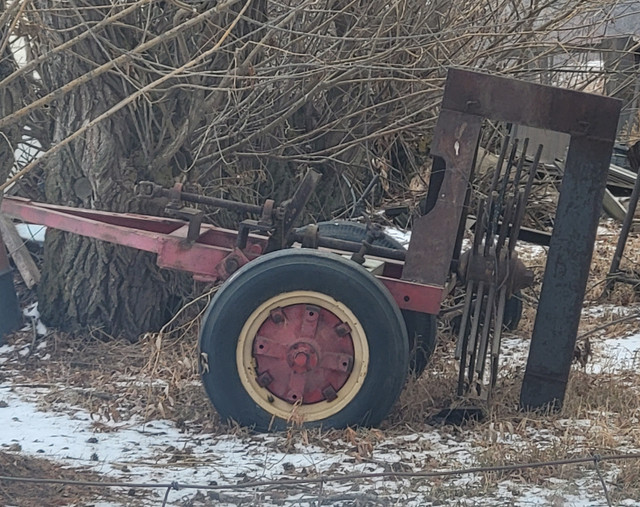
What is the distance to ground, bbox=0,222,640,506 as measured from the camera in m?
3.59

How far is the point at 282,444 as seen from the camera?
13.5 feet

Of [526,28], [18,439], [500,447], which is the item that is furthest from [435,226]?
[526,28]

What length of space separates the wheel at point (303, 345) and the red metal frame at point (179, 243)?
202 millimetres

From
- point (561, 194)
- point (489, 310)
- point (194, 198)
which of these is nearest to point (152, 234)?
point (194, 198)

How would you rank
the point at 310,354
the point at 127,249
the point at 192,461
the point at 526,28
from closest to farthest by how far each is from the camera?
the point at 192,461 < the point at 310,354 < the point at 127,249 < the point at 526,28

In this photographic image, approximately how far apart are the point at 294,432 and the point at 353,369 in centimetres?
38

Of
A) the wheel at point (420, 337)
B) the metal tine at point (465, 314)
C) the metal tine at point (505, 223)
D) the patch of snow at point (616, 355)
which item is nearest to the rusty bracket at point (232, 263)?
the wheel at point (420, 337)

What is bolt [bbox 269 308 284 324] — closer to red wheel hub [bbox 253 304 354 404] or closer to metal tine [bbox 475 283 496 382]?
red wheel hub [bbox 253 304 354 404]

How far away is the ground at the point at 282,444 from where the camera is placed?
11.8 feet

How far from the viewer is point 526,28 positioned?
20.7ft

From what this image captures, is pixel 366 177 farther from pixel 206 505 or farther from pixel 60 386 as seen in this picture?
pixel 206 505

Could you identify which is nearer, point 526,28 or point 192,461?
point 192,461

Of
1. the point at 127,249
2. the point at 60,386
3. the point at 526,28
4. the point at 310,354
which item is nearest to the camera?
the point at 310,354

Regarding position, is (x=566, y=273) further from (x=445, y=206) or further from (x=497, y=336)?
(x=445, y=206)
